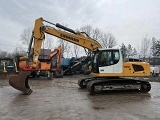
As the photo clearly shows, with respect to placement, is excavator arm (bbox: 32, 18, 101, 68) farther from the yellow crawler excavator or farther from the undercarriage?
the undercarriage

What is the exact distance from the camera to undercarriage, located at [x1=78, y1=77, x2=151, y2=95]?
45.8 feet

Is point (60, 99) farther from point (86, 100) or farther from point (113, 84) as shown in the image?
point (113, 84)

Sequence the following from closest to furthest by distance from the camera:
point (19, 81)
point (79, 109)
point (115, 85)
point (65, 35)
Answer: point (79, 109)
point (19, 81)
point (115, 85)
point (65, 35)

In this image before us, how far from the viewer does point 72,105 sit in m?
10.8

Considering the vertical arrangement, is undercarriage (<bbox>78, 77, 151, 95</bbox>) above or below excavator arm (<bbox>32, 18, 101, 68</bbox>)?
below

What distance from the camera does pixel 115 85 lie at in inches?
569

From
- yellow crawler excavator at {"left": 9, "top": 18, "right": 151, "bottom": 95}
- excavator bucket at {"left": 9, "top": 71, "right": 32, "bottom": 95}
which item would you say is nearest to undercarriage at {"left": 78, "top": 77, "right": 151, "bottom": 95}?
yellow crawler excavator at {"left": 9, "top": 18, "right": 151, "bottom": 95}

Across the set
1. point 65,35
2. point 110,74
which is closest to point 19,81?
point 65,35

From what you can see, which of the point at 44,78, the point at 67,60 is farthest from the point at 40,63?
the point at 67,60

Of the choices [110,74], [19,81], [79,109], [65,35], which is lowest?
[79,109]

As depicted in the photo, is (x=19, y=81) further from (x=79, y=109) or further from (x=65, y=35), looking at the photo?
(x=79, y=109)

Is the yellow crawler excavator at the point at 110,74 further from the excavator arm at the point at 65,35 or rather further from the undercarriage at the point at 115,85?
the excavator arm at the point at 65,35

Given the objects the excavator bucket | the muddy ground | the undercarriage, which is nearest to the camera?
the muddy ground

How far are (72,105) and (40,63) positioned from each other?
15217mm
